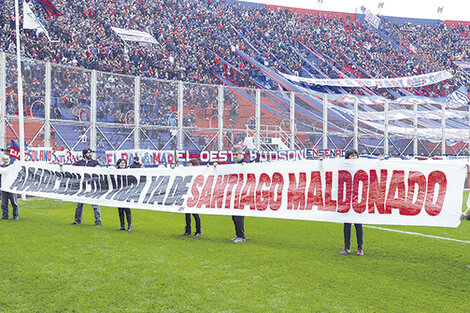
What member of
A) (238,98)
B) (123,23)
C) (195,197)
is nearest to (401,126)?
(238,98)

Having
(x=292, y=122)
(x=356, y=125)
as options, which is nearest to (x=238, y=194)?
(x=292, y=122)

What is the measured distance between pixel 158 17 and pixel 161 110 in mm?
25689

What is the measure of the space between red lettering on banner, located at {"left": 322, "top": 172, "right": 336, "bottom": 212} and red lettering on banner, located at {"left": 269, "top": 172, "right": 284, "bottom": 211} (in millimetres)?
855

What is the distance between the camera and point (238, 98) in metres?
19.7

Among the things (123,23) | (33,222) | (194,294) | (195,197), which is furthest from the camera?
(123,23)

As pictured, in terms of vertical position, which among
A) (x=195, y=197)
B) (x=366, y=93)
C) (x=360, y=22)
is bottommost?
(x=195, y=197)

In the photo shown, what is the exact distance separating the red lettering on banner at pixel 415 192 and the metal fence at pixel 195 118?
40.9 ft

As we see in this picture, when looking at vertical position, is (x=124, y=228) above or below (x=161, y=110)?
below

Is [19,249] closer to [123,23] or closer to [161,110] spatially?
[161,110]

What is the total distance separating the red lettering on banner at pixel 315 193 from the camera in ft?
23.5

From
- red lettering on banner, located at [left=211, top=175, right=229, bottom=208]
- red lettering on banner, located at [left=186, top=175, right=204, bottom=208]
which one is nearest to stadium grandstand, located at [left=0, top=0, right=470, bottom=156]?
red lettering on banner, located at [left=186, top=175, right=204, bottom=208]

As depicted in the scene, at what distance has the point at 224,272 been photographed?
5906mm

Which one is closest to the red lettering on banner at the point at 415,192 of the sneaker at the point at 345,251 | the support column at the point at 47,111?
the sneaker at the point at 345,251

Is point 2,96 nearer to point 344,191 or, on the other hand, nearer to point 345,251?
point 344,191
